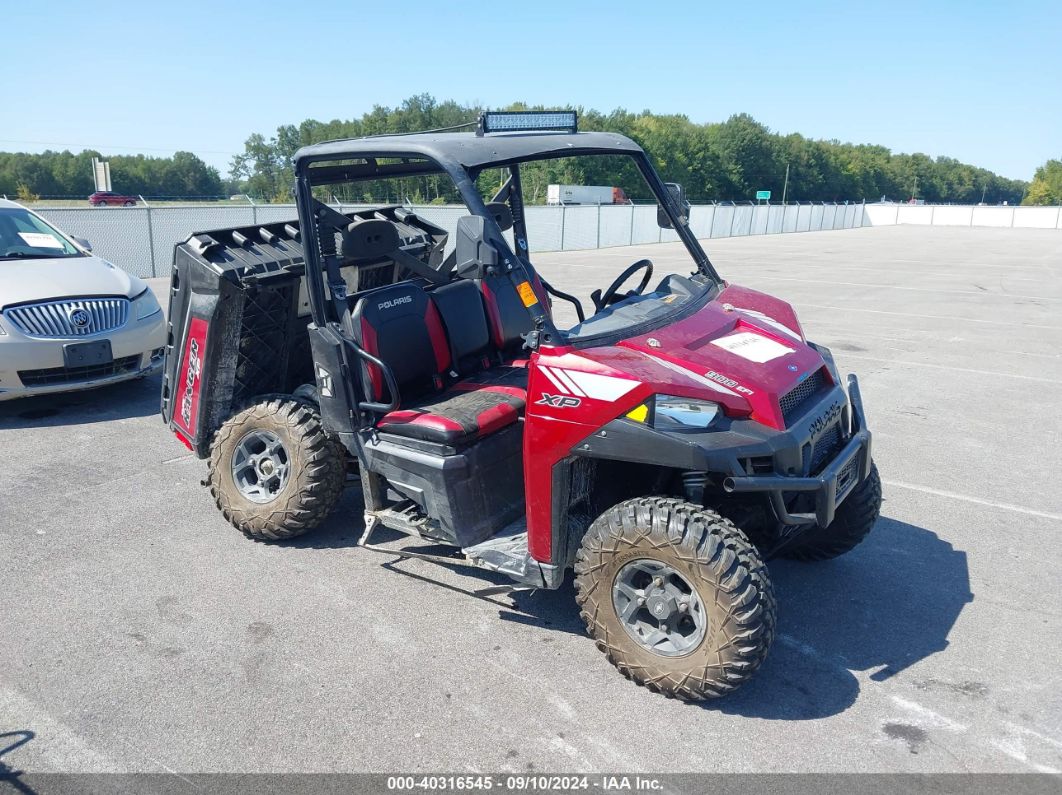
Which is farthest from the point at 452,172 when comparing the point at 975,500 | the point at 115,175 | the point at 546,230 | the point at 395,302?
the point at 115,175

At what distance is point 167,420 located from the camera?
5.27 meters

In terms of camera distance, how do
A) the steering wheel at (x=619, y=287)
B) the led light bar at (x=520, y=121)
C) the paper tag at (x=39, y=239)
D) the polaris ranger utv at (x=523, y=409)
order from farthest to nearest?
the paper tag at (x=39, y=239) < the steering wheel at (x=619, y=287) < the led light bar at (x=520, y=121) < the polaris ranger utv at (x=523, y=409)

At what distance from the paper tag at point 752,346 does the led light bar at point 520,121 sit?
134 centimetres

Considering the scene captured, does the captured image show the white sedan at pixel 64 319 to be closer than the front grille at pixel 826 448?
No

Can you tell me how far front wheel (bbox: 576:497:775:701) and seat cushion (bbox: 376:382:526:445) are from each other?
31.2 inches

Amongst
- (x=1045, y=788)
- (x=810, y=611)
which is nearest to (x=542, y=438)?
(x=810, y=611)

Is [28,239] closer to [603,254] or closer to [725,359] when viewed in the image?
[725,359]

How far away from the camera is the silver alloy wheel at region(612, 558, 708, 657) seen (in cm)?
321

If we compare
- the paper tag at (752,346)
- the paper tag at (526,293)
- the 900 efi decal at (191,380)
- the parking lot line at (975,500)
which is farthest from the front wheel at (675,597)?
the parking lot line at (975,500)

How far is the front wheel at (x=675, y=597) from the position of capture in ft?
10.0

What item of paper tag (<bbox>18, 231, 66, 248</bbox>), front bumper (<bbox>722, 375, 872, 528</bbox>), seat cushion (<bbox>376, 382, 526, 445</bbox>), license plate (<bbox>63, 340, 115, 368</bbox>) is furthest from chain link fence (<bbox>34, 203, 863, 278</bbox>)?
paper tag (<bbox>18, 231, 66, 248</bbox>)

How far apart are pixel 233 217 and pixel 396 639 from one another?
59.2 feet

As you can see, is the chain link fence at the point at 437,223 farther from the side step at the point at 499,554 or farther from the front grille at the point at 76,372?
the front grille at the point at 76,372

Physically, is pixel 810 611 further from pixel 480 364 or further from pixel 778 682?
pixel 480 364
